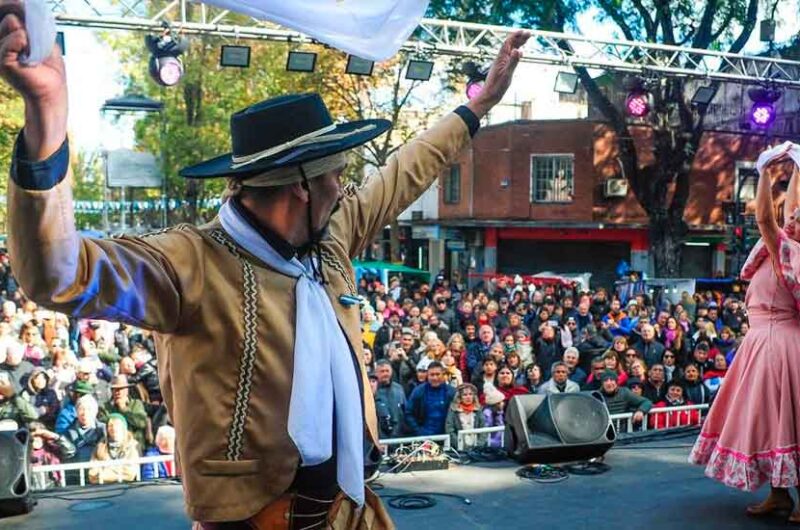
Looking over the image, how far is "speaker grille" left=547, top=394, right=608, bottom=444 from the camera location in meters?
5.69

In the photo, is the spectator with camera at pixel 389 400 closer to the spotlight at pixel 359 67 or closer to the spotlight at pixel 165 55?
the spotlight at pixel 359 67

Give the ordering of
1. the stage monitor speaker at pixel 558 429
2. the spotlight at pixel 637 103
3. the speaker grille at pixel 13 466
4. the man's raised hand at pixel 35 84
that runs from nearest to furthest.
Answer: the man's raised hand at pixel 35 84, the speaker grille at pixel 13 466, the stage monitor speaker at pixel 558 429, the spotlight at pixel 637 103

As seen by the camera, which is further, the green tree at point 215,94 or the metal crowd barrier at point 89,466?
the green tree at point 215,94

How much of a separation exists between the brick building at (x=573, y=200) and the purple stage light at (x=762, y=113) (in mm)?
13780

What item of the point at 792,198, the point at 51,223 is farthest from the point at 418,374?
the point at 51,223

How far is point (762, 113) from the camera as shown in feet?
41.1

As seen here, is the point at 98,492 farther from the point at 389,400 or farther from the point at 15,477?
the point at 389,400

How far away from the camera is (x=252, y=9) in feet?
5.43

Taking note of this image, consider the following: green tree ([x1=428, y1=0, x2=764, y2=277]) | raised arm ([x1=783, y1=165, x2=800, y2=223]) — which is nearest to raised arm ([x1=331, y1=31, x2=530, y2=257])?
raised arm ([x1=783, y1=165, x2=800, y2=223])

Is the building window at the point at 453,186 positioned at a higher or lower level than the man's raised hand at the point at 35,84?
higher

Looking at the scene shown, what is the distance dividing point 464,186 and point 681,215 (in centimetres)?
1051

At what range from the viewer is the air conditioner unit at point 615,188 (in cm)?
2661

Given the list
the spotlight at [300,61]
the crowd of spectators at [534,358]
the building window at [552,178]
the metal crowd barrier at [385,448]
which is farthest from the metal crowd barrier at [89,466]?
the building window at [552,178]

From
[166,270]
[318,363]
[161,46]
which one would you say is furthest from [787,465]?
[161,46]
